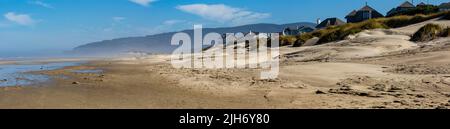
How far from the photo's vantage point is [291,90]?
34.7 ft

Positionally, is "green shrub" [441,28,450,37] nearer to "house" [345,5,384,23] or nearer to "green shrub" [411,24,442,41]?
"green shrub" [411,24,442,41]

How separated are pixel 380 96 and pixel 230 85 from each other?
4.27m

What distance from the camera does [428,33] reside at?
73.2 ft

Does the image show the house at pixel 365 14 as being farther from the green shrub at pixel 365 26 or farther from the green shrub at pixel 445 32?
the green shrub at pixel 445 32

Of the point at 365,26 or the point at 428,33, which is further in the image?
the point at 365,26

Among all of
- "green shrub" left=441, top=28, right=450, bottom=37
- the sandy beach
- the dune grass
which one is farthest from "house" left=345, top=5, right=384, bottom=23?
the sandy beach

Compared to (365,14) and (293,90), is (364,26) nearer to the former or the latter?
(293,90)

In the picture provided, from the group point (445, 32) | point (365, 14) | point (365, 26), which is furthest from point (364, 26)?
point (365, 14)

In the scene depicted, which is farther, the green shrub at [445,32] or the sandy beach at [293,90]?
the green shrub at [445,32]

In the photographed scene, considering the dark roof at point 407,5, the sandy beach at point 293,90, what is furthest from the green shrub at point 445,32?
the dark roof at point 407,5

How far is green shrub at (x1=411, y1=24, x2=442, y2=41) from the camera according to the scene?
71.6ft

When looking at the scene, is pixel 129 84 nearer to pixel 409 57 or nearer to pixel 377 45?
pixel 409 57

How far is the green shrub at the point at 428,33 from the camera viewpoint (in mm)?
21828
